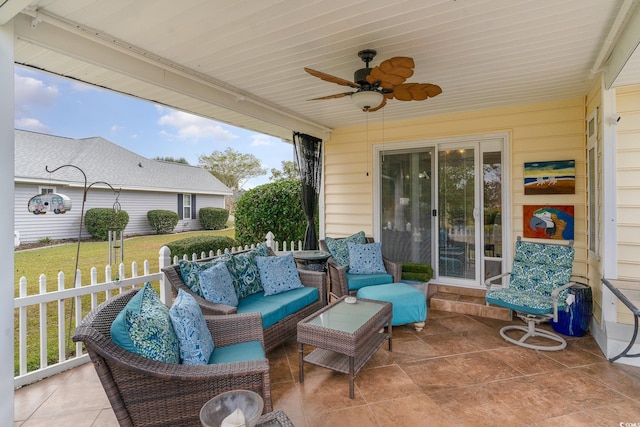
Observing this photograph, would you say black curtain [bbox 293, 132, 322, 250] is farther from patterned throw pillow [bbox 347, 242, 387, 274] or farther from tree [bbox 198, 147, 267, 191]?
tree [bbox 198, 147, 267, 191]

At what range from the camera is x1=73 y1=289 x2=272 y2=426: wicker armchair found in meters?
1.49

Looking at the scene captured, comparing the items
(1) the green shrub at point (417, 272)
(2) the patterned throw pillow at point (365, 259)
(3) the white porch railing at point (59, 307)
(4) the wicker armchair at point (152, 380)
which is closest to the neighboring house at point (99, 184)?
(3) the white porch railing at point (59, 307)

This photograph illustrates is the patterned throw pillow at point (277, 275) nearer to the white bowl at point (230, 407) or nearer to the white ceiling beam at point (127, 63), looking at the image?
the white ceiling beam at point (127, 63)

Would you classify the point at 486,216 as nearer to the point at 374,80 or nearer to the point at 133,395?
the point at 374,80

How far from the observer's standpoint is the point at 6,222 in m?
2.06

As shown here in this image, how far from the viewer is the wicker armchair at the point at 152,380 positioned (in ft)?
4.89

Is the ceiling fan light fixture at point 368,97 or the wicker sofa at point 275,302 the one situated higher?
the ceiling fan light fixture at point 368,97

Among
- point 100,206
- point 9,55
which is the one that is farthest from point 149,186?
point 9,55

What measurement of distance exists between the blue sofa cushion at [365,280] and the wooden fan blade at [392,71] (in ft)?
8.26

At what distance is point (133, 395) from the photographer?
1.57 m

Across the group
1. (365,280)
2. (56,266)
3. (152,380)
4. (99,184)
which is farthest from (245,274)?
(99,184)

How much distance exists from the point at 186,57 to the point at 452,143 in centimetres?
400

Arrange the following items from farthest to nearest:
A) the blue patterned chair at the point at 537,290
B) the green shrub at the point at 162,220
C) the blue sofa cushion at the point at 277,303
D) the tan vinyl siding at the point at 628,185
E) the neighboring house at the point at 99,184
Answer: the green shrub at the point at 162,220, the neighboring house at the point at 99,184, the blue patterned chair at the point at 537,290, the tan vinyl siding at the point at 628,185, the blue sofa cushion at the point at 277,303

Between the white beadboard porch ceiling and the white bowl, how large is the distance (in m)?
2.39
